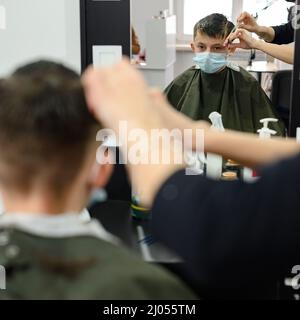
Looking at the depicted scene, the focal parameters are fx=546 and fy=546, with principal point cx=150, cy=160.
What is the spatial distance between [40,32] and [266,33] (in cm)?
76

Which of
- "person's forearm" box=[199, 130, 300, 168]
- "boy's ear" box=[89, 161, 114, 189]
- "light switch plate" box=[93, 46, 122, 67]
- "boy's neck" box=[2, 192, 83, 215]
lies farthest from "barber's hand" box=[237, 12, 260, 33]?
"boy's neck" box=[2, 192, 83, 215]

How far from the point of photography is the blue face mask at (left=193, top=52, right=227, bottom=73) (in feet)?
5.80

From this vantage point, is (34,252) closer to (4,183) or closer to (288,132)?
(4,183)

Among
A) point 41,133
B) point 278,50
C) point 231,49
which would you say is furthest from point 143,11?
point 41,133

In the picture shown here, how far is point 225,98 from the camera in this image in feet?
6.00

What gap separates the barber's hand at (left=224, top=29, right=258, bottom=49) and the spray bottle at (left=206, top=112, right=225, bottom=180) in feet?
0.77

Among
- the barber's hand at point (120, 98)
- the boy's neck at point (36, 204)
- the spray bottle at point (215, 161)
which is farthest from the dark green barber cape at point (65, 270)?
the spray bottle at point (215, 161)

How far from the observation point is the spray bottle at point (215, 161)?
1812 mm

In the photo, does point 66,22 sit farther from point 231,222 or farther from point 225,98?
point 231,222

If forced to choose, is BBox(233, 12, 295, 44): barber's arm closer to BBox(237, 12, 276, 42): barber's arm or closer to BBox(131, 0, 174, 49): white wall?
BBox(237, 12, 276, 42): barber's arm

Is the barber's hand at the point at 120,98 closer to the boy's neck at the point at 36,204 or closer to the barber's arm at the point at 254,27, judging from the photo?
the boy's neck at the point at 36,204

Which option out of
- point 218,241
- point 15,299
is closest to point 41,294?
point 15,299

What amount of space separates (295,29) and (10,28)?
0.95m

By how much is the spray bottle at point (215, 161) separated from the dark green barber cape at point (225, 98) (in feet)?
0.05
